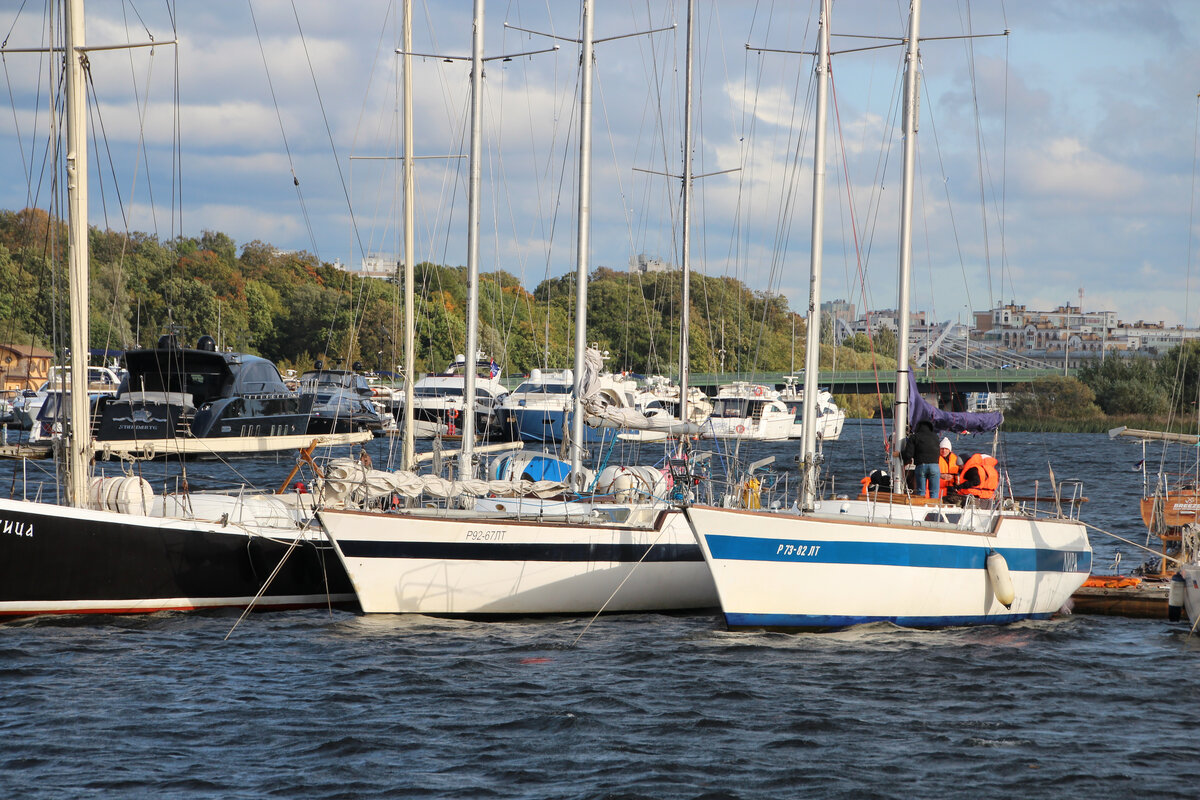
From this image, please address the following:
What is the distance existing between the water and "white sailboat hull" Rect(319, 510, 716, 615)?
0.33 metres

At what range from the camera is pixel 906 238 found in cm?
1897

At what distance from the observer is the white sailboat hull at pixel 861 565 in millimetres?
15828

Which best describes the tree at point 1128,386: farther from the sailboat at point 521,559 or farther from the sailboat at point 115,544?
the sailboat at point 115,544

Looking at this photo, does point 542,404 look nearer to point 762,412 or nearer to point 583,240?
point 762,412

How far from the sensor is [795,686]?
1417 centimetres

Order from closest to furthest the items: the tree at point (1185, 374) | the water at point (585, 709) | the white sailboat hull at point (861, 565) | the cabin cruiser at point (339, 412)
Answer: the water at point (585, 709)
the white sailboat hull at point (861, 565)
the cabin cruiser at point (339, 412)
the tree at point (1185, 374)

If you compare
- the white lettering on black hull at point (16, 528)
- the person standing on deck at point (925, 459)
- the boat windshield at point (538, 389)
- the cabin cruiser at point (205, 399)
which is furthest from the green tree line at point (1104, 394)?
the white lettering on black hull at point (16, 528)

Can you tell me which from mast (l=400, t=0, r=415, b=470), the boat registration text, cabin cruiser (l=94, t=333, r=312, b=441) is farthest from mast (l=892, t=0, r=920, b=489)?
cabin cruiser (l=94, t=333, r=312, b=441)

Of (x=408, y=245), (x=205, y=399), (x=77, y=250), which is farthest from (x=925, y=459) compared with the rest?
(x=205, y=399)

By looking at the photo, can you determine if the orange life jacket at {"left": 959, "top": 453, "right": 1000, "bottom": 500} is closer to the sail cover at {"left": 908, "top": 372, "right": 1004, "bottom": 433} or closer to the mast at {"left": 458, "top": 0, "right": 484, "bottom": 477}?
the sail cover at {"left": 908, "top": 372, "right": 1004, "bottom": 433}

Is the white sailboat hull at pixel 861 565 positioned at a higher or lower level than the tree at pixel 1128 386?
lower

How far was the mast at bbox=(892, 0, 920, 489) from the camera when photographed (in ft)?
61.0

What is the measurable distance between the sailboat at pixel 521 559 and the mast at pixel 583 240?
1.84 metres

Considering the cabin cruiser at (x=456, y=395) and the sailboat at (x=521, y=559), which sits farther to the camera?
the cabin cruiser at (x=456, y=395)
